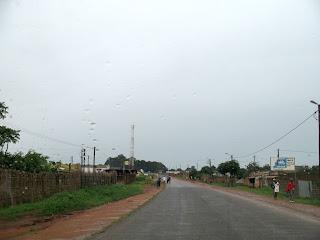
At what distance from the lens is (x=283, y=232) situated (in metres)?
9.88

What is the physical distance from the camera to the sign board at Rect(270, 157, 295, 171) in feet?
145

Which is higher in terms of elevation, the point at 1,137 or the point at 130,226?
the point at 1,137

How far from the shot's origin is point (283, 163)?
1764 inches

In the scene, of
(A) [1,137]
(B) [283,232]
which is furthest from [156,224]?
(A) [1,137]

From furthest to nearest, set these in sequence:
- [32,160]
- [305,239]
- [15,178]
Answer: [32,160] < [15,178] < [305,239]

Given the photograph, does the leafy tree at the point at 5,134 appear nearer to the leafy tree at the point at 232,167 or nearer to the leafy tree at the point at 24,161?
the leafy tree at the point at 24,161

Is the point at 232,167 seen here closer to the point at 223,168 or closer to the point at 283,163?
the point at 223,168

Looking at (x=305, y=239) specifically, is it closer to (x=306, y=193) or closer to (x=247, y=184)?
(x=306, y=193)

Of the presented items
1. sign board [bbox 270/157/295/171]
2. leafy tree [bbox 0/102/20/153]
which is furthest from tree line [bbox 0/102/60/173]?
sign board [bbox 270/157/295/171]

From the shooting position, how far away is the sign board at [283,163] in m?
44.1

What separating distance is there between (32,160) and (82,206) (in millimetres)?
8438

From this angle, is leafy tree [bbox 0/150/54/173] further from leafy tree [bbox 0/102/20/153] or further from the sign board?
the sign board

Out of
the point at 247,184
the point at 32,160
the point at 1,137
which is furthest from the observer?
the point at 247,184

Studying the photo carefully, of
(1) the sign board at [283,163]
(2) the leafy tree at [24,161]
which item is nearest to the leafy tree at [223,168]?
(1) the sign board at [283,163]
